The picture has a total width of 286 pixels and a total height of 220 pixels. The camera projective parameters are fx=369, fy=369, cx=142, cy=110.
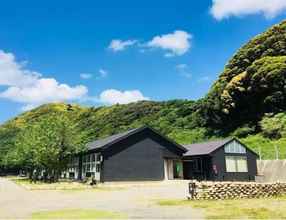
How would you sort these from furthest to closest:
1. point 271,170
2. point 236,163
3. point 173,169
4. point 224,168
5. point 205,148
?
point 173,169 → point 205,148 → point 236,163 → point 224,168 → point 271,170

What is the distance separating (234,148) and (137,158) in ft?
32.1

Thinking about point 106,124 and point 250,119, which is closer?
point 250,119

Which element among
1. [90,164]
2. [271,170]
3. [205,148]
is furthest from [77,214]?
[90,164]

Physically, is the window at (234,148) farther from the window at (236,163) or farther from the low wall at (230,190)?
the low wall at (230,190)

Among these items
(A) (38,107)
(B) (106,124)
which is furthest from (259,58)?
(A) (38,107)

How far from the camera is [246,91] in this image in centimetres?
4938

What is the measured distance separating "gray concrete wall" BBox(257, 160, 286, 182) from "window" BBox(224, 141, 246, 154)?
6.76ft

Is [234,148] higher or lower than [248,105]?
lower

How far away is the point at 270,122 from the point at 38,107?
12763cm

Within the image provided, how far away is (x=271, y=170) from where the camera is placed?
34.4m

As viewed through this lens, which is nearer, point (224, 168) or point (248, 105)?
point (224, 168)

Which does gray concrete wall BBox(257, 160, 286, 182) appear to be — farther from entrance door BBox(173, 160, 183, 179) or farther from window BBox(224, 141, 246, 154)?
entrance door BBox(173, 160, 183, 179)

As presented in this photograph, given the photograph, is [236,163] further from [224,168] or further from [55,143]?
[55,143]

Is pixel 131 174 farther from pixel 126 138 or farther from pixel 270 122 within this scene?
pixel 270 122
